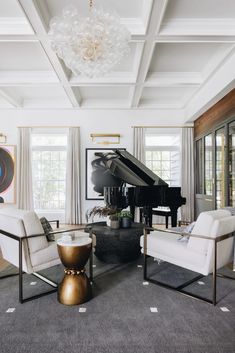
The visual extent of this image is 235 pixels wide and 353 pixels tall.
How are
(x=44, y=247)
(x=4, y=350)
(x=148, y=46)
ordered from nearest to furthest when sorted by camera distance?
(x=4, y=350) → (x=44, y=247) → (x=148, y=46)

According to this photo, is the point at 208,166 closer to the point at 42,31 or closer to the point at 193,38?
the point at 193,38

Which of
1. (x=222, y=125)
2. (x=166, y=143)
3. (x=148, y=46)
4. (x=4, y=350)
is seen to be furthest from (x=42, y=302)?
(x=166, y=143)

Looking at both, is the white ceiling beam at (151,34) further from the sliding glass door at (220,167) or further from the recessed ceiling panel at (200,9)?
the sliding glass door at (220,167)

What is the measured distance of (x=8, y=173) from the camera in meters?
6.80

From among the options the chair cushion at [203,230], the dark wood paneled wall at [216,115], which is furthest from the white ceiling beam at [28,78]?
the chair cushion at [203,230]

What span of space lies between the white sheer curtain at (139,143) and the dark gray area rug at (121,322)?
4209 millimetres

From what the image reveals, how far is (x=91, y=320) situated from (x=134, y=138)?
16.9ft

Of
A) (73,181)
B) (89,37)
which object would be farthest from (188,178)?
(89,37)

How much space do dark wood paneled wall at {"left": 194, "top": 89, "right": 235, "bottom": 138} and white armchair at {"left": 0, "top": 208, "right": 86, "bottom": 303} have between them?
12.5ft

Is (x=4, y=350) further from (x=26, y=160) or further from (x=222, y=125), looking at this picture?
(x=26, y=160)

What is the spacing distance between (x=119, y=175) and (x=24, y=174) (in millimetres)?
3427

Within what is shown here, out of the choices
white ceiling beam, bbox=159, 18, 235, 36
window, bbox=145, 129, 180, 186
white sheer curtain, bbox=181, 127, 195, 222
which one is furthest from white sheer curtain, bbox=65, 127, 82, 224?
white ceiling beam, bbox=159, 18, 235, 36

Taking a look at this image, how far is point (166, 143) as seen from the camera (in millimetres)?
7074

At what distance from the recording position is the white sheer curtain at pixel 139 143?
22.1 feet
